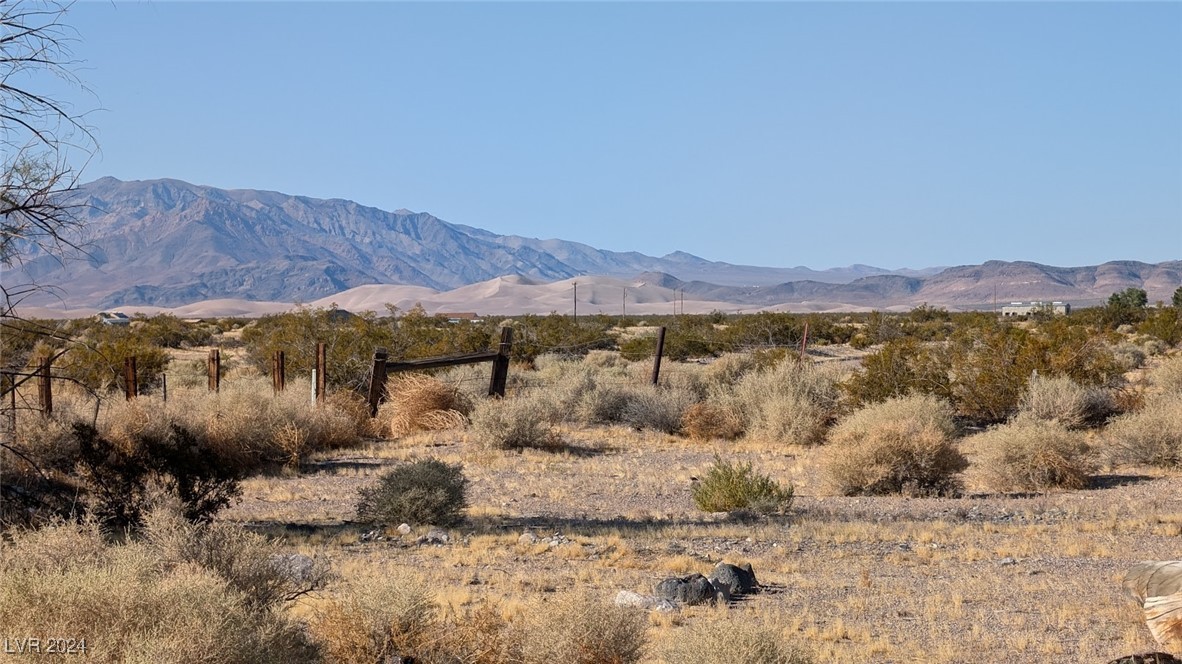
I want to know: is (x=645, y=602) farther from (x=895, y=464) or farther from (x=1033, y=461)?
(x=1033, y=461)

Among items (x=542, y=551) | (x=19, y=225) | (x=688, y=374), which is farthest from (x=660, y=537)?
(x=688, y=374)

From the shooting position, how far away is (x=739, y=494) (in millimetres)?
12422

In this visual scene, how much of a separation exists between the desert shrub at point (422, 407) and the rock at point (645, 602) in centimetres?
1233

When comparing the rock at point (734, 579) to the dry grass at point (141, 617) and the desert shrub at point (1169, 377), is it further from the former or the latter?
the desert shrub at point (1169, 377)

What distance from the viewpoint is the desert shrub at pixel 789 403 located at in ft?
61.4

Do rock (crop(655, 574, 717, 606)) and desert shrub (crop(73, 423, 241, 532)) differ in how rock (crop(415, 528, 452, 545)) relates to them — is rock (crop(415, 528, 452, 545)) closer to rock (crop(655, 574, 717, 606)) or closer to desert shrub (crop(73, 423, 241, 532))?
desert shrub (crop(73, 423, 241, 532))

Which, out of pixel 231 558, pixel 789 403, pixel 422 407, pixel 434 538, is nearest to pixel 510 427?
pixel 422 407

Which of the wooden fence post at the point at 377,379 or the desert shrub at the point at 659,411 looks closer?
the wooden fence post at the point at 377,379

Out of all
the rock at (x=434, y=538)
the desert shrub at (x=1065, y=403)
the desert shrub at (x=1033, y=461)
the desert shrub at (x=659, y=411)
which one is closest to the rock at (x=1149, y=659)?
the rock at (x=434, y=538)

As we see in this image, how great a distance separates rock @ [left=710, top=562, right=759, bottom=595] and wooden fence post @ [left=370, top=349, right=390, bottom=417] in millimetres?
11992

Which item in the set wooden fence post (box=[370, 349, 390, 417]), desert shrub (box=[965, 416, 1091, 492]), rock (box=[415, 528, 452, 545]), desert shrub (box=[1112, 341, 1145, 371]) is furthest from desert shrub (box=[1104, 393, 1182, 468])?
desert shrub (box=[1112, 341, 1145, 371])

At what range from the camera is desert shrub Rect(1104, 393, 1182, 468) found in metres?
15.0

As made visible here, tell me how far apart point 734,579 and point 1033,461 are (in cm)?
730

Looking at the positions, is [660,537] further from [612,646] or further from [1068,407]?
[1068,407]
